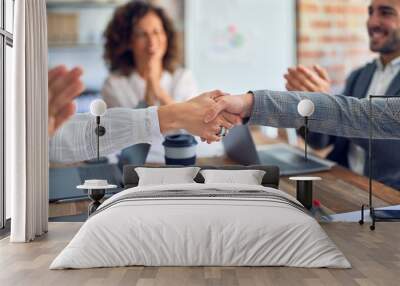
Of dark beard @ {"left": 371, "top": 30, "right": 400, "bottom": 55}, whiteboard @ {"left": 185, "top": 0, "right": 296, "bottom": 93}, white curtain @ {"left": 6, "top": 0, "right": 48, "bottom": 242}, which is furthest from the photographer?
whiteboard @ {"left": 185, "top": 0, "right": 296, "bottom": 93}

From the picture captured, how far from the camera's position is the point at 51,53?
260 inches

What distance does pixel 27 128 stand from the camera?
17.4 feet

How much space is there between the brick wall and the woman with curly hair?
1.36 meters

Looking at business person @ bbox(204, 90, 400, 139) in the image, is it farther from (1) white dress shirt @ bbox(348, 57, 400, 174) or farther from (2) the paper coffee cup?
(2) the paper coffee cup

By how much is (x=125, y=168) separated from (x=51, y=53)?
4.94ft

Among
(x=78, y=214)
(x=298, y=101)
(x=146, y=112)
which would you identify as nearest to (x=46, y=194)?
(x=78, y=214)

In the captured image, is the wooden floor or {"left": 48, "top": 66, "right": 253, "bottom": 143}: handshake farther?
{"left": 48, "top": 66, "right": 253, "bottom": 143}: handshake

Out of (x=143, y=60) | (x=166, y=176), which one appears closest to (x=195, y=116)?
(x=143, y=60)

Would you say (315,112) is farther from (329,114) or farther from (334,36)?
(334,36)

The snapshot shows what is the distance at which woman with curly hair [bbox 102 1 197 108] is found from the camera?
6.63 metres

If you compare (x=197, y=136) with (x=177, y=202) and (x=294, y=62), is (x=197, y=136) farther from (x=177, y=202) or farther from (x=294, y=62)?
(x=177, y=202)

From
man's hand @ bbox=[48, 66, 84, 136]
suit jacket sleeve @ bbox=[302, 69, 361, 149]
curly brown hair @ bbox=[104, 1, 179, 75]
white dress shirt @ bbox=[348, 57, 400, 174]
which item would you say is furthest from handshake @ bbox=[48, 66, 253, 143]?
white dress shirt @ bbox=[348, 57, 400, 174]

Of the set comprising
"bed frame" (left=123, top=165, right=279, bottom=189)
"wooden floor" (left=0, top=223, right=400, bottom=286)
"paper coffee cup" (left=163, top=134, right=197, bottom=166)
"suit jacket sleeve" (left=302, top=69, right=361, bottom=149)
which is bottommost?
"wooden floor" (left=0, top=223, right=400, bottom=286)

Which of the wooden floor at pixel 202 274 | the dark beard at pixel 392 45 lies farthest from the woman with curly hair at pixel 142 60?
the wooden floor at pixel 202 274
